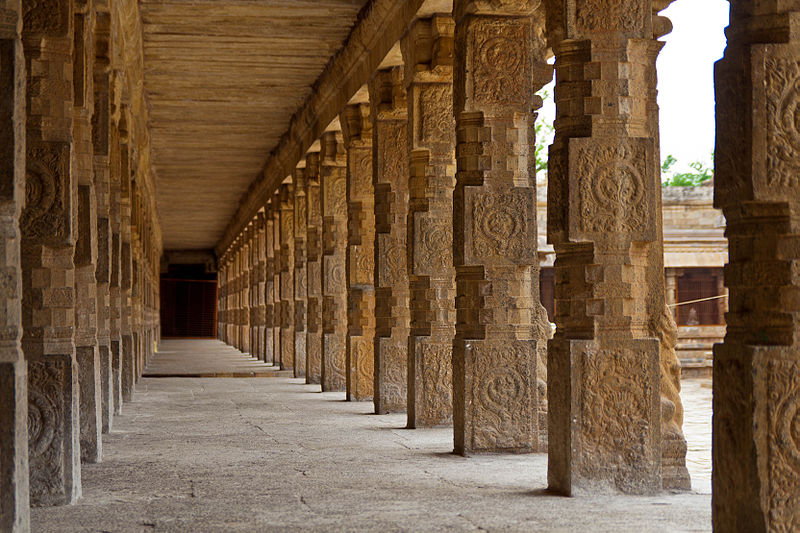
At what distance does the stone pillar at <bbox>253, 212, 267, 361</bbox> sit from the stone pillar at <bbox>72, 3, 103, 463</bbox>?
17260 millimetres

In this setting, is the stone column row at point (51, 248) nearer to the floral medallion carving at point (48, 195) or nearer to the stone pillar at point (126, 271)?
the floral medallion carving at point (48, 195)

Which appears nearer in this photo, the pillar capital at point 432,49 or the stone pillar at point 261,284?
the pillar capital at point 432,49

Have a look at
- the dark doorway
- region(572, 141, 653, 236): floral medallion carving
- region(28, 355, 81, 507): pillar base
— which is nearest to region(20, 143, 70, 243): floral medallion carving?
region(28, 355, 81, 507): pillar base

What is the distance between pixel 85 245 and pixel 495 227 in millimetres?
3067

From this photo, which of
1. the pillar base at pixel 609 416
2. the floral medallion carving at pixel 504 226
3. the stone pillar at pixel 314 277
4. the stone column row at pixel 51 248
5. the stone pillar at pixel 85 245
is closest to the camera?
the stone column row at pixel 51 248

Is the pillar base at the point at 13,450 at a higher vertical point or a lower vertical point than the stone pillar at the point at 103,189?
lower

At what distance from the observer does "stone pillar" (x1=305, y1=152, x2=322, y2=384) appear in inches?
688

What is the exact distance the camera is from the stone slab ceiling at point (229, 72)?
41.7 feet

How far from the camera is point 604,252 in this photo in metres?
6.56

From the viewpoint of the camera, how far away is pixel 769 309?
14.1ft

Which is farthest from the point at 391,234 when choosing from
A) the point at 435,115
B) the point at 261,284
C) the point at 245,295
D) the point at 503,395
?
the point at 245,295

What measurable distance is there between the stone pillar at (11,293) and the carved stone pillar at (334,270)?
10.9 m

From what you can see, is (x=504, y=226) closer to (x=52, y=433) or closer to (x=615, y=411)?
(x=615, y=411)

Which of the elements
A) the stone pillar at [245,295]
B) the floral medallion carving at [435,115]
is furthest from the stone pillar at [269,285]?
the floral medallion carving at [435,115]
